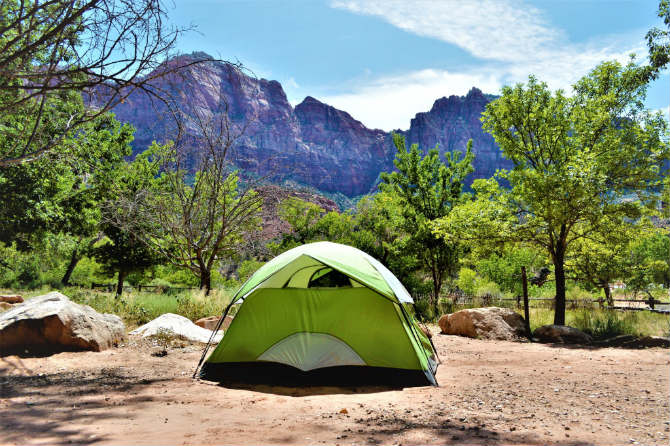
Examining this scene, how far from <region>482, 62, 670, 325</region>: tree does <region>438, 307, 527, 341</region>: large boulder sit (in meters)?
1.93

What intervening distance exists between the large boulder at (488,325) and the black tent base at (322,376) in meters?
5.86

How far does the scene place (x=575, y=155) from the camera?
38.4 ft

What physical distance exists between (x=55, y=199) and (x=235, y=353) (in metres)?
13.8

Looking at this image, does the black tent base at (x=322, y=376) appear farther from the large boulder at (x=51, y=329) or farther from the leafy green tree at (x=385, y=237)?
the leafy green tree at (x=385, y=237)

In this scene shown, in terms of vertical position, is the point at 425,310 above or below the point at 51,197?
below

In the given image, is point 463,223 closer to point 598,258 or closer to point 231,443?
point 598,258

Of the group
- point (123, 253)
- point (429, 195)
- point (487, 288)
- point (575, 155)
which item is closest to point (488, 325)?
point (575, 155)

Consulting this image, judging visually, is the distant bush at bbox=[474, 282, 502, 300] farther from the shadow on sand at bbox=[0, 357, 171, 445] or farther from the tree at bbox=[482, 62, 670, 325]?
the shadow on sand at bbox=[0, 357, 171, 445]

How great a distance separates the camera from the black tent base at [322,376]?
5.73m

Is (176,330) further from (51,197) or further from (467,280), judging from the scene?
(467,280)

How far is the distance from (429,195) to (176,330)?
13.3 meters

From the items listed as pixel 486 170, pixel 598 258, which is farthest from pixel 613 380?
pixel 486 170

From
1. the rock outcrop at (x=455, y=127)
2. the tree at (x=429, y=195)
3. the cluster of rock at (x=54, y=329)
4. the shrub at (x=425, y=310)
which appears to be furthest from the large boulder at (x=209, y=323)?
the rock outcrop at (x=455, y=127)

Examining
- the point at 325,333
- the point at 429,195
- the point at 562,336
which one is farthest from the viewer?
the point at 429,195
